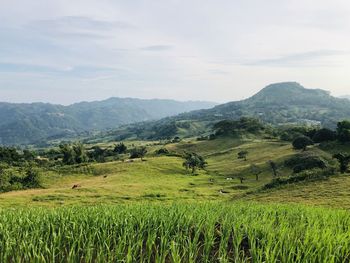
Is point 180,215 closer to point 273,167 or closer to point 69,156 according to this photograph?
point 273,167

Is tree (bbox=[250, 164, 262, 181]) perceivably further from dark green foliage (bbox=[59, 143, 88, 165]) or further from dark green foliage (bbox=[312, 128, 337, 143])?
dark green foliage (bbox=[59, 143, 88, 165])

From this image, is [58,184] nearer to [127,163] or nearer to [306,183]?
[127,163]

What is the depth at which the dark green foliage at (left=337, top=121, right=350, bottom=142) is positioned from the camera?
86188 millimetres

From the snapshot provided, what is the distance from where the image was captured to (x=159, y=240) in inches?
503

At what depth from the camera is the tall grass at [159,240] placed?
33.8 feet

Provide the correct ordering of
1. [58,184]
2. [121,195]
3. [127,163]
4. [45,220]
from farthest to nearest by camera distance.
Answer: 1. [127,163]
2. [58,184]
3. [121,195]
4. [45,220]

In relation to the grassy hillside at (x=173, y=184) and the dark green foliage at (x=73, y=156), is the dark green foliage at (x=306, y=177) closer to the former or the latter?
the grassy hillside at (x=173, y=184)

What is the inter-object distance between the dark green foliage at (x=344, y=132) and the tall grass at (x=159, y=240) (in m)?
79.2

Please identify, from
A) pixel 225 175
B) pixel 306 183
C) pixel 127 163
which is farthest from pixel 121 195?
pixel 127 163

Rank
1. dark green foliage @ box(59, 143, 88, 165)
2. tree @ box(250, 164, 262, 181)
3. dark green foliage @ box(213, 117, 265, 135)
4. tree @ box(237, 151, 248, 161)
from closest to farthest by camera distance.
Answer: tree @ box(250, 164, 262, 181) < tree @ box(237, 151, 248, 161) < dark green foliage @ box(59, 143, 88, 165) < dark green foliage @ box(213, 117, 265, 135)

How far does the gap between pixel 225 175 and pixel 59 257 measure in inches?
3013

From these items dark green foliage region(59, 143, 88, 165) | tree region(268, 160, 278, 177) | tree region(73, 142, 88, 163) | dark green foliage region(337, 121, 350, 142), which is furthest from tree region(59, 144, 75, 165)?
dark green foliage region(337, 121, 350, 142)

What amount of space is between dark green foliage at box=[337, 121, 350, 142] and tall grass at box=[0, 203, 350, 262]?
7918cm

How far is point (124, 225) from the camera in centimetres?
1291
